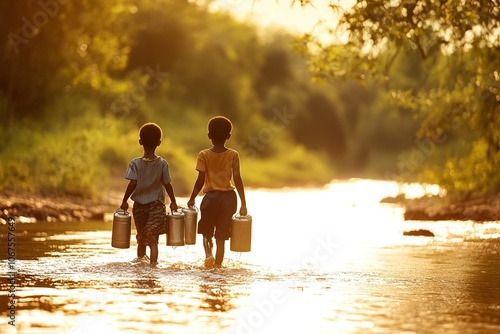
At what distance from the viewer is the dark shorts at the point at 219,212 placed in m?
12.4

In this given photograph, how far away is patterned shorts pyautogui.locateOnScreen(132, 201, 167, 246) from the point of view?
12.4 meters

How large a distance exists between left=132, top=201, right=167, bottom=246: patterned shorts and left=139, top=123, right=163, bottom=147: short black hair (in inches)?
26.4

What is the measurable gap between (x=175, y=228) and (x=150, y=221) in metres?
0.31

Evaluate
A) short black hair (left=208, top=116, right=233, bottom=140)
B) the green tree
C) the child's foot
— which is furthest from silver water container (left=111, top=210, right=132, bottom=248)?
the green tree

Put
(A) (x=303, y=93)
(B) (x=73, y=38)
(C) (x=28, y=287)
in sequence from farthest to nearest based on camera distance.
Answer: (A) (x=303, y=93) < (B) (x=73, y=38) < (C) (x=28, y=287)

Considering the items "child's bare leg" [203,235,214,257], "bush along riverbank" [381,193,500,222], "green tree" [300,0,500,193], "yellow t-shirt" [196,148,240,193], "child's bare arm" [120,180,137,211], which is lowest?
"child's bare leg" [203,235,214,257]

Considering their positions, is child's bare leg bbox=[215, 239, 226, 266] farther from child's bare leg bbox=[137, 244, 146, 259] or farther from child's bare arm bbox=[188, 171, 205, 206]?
child's bare leg bbox=[137, 244, 146, 259]

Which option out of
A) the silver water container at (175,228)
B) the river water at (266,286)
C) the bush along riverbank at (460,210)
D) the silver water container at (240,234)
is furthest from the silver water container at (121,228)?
the bush along riverbank at (460,210)

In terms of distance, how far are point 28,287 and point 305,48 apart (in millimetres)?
10526

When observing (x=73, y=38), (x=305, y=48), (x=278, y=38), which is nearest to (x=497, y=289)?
(x=305, y=48)

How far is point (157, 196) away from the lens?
41.1ft

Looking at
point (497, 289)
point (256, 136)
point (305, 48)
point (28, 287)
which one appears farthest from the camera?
point (256, 136)

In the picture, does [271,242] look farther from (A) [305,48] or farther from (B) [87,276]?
(B) [87,276]

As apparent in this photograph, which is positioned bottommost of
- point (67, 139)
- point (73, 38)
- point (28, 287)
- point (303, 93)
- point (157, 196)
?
point (28, 287)
